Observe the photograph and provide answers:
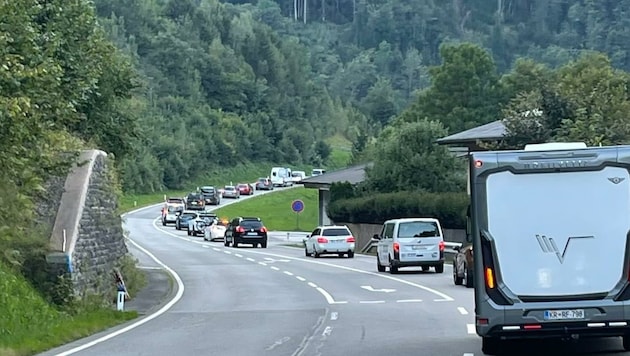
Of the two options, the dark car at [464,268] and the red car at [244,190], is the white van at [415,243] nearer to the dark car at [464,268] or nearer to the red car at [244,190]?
the dark car at [464,268]

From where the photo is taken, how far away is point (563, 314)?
14.3 metres

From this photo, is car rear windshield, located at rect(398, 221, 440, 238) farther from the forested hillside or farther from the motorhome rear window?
the forested hillside

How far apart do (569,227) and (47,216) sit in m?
13.6

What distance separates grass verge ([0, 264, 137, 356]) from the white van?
14.3 m

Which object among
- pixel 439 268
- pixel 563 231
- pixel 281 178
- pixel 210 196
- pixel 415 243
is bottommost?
pixel 439 268

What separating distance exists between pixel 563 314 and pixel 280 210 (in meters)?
86.8

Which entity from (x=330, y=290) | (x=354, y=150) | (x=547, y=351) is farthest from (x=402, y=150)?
(x=354, y=150)

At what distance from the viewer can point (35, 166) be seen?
2441 cm

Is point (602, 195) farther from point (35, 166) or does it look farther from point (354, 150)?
point (354, 150)

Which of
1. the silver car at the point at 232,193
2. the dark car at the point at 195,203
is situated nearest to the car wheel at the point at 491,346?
the dark car at the point at 195,203

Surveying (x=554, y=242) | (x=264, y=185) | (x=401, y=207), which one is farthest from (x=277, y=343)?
(x=264, y=185)

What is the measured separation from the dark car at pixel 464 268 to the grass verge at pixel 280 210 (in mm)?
55253

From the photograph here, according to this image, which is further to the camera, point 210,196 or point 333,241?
point 210,196

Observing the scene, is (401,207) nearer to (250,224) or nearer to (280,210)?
(250,224)
